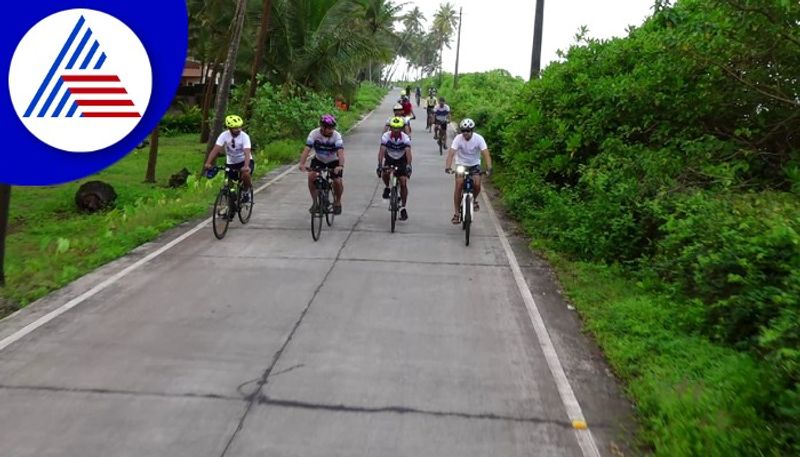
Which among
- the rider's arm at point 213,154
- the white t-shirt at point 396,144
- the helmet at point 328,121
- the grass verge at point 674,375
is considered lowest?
the grass verge at point 674,375

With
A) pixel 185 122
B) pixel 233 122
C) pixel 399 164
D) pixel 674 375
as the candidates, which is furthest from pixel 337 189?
pixel 185 122

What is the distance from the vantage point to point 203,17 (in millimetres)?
29328

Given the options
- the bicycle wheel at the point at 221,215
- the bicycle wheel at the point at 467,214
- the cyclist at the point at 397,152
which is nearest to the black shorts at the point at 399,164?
the cyclist at the point at 397,152

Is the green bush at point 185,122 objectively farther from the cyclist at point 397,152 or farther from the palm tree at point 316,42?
the cyclist at point 397,152

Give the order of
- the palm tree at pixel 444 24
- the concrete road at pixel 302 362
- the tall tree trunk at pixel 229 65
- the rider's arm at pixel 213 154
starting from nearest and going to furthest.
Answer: the concrete road at pixel 302 362
the rider's arm at pixel 213 154
the tall tree trunk at pixel 229 65
the palm tree at pixel 444 24

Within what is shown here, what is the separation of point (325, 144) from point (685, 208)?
17.6 ft

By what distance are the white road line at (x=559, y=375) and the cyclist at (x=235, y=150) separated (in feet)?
14.6

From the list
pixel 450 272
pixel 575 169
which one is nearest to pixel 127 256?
pixel 450 272

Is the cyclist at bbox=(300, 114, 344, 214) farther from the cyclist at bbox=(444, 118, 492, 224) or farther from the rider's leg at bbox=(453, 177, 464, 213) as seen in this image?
the rider's leg at bbox=(453, 177, 464, 213)

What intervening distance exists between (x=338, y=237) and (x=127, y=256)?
3122mm

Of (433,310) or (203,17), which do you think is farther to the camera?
(203,17)

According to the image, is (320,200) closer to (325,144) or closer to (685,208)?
(325,144)

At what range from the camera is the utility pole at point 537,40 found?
21.0m

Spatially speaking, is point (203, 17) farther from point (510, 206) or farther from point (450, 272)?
point (450, 272)
